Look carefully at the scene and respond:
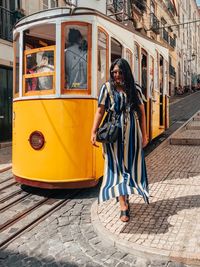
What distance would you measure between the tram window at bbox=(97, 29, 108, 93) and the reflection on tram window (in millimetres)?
275

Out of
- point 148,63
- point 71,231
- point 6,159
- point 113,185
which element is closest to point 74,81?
point 113,185

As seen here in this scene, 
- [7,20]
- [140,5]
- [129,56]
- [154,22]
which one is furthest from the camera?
[154,22]

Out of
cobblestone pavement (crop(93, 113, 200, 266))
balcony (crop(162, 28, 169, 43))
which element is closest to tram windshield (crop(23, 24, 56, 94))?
cobblestone pavement (crop(93, 113, 200, 266))

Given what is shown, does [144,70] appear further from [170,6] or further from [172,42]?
[170,6]

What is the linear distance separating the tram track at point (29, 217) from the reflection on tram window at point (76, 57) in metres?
1.82

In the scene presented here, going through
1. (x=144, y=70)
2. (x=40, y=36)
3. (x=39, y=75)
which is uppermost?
(x=40, y=36)

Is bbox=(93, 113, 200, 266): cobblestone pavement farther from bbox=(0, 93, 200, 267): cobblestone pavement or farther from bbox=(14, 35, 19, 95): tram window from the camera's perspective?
bbox=(14, 35, 19, 95): tram window

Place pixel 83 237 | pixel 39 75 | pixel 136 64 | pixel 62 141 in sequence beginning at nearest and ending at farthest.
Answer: pixel 83 237 < pixel 62 141 < pixel 39 75 < pixel 136 64

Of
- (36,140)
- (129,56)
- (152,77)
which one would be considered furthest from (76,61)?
(152,77)

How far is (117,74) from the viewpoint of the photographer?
15.2ft

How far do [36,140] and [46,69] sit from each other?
117cm

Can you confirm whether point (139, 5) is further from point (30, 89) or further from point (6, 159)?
point (30, 89)

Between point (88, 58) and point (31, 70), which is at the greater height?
point (88, 58)

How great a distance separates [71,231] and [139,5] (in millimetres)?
28462
